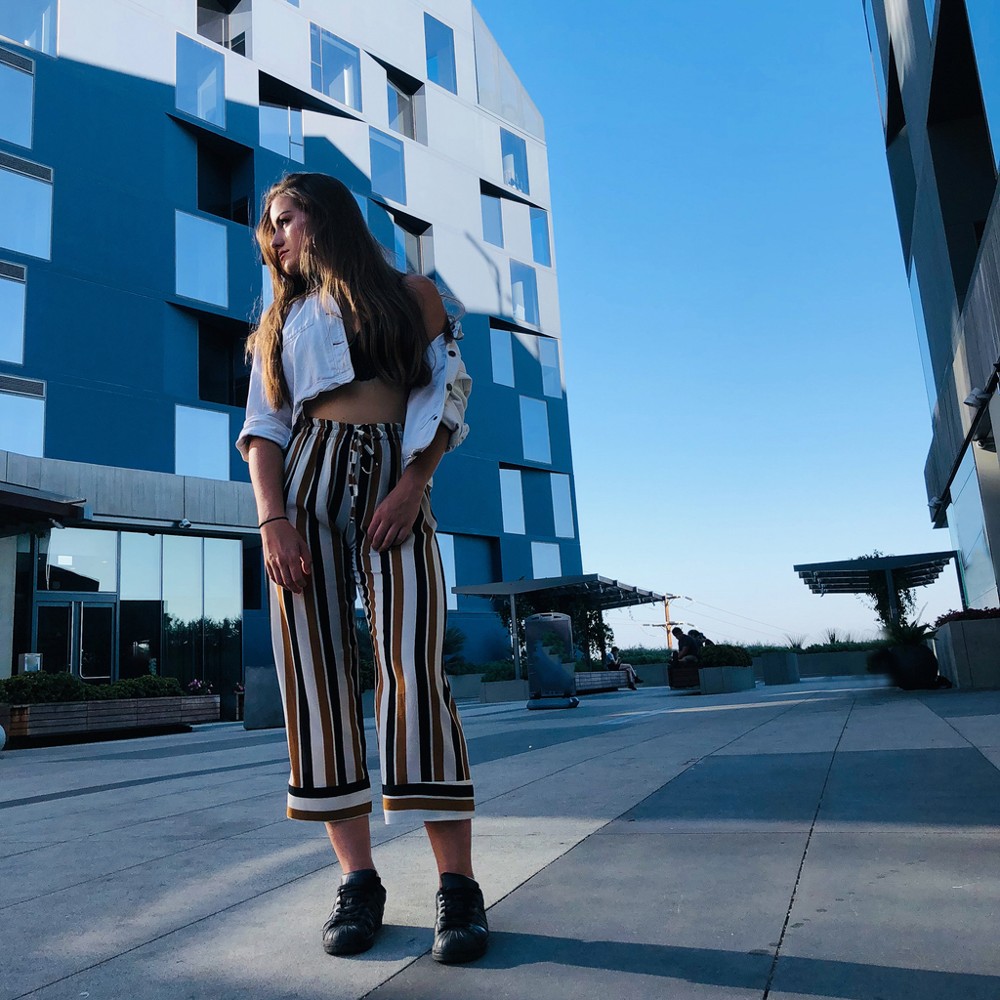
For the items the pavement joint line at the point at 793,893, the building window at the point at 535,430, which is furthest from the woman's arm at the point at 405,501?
the building window at the point at 535,430

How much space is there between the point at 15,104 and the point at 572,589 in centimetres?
1805

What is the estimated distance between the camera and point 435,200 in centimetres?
3375

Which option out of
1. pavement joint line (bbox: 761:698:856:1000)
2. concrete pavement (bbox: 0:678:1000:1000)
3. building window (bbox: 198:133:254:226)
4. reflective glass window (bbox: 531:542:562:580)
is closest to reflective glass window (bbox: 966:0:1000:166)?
concrete pavement (bbox: 0:678:1000:1000)

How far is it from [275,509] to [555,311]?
37340 millimetres

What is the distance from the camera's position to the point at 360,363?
7.57ft

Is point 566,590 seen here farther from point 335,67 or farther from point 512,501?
point 335,67

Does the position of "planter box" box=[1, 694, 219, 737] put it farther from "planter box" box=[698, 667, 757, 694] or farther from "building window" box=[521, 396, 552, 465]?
"building window" box=[521, 396, 552, 465]

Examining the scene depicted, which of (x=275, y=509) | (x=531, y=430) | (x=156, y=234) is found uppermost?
(x=156, y=234)

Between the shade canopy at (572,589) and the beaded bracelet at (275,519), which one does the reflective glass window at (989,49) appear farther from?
the shade canopy at (572,589)

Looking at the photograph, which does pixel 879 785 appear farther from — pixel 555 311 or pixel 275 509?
pixel 555 311

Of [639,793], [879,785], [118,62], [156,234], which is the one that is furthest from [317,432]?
[118,62]

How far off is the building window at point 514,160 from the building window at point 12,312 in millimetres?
22090

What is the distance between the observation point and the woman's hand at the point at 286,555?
6.91 ft

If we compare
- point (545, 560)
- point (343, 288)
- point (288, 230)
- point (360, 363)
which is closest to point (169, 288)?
point (545, 560)
